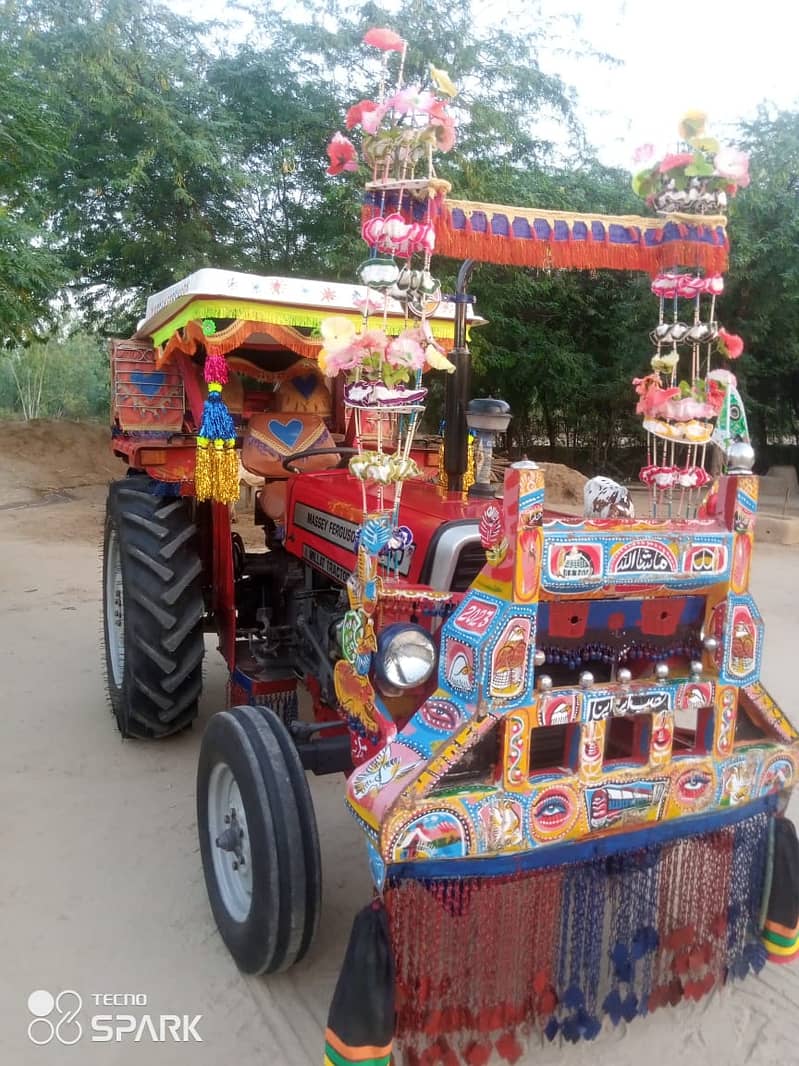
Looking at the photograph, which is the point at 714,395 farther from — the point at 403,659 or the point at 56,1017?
the point at 56,1017

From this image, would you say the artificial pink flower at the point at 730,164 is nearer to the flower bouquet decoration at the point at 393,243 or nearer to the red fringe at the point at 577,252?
the red fringe at the point at 577,252

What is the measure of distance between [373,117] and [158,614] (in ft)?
7.77

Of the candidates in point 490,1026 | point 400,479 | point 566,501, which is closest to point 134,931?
point 490,1026

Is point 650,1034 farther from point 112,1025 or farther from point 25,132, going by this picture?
point 25,132

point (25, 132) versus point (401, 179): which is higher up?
point (25, 132)

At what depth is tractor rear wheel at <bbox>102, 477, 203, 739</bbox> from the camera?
391 cm

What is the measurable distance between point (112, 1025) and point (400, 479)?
1.75 m

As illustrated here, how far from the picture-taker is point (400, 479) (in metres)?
2.45

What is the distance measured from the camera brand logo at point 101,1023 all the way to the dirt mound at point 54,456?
12233mm

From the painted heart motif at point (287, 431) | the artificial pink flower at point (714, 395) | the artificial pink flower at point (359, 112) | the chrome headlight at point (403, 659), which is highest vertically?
the artificial pink flower at point (359, 112)

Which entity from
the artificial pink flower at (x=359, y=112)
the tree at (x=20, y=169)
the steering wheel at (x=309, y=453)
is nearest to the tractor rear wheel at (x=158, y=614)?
the steering wheel at (x=309, y=453)

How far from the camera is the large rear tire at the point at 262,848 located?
231cm

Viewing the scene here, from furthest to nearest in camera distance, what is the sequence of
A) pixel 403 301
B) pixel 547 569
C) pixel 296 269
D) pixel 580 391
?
pixel 580 391, pixel 296 269, pixel 403 301, pixel 547 569

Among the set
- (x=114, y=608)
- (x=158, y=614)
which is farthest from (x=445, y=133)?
(x=114, y=608)
